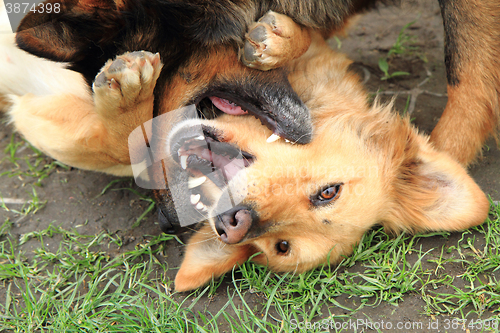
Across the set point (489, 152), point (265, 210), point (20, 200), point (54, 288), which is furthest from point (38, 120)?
point (489, 152)

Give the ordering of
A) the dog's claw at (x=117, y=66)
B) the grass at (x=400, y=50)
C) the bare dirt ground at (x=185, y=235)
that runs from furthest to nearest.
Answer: the grass at (x=400, y=50) → the bare dirt ground at (x=185, y=235) → the dog's claw at (x=117, y=66)

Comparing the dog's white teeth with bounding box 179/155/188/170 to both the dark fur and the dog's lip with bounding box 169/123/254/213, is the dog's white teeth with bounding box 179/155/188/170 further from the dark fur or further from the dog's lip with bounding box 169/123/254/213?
the dark fur

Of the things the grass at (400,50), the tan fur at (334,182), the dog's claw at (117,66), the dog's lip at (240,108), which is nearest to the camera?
the dog's claw at (117,66)

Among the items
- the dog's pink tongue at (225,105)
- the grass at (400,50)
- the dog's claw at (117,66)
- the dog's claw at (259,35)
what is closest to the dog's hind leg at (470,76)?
the grass at (400,50)

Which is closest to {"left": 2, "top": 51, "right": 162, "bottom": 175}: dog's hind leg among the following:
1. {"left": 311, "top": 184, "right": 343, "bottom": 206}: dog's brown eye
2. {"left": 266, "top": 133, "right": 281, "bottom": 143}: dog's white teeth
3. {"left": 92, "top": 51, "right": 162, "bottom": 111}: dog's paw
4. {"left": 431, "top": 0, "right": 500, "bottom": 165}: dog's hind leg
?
{"left": 92, "top": 51, "right": 162, "bottom": 111}: dog's paw

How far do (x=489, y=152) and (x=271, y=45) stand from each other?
1.98 meters

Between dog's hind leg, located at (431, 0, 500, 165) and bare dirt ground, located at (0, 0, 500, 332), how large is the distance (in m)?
0.34

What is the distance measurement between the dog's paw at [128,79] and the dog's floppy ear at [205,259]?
101 centimetres

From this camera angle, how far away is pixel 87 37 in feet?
8.05

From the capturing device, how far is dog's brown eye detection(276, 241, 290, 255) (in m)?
2.62

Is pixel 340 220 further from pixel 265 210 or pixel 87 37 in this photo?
pixel 87 37

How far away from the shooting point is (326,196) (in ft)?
8.08

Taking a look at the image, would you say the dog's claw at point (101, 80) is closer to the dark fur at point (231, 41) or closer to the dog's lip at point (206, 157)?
the dark fur at point (231, 41)

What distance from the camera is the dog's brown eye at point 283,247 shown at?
2616 mm
